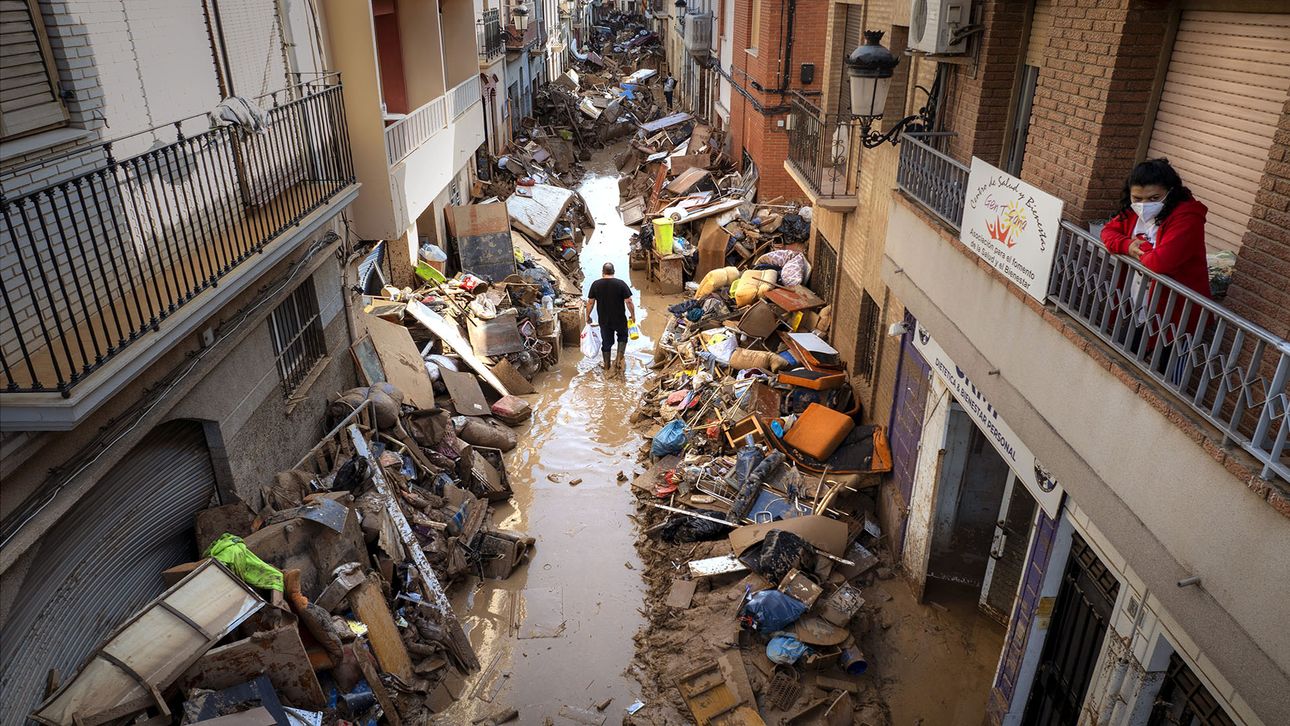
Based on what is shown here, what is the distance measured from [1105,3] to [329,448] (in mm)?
8464

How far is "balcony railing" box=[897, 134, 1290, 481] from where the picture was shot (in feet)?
11.3

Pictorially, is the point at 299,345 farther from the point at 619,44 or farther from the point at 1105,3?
the point at 619,44

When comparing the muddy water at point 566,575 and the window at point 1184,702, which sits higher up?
the window at point 1184,702

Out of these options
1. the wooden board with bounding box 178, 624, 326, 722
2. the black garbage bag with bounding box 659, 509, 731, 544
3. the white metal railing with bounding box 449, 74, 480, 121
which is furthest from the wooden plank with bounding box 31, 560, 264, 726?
the white metal railing with bounding box 449, 74, 480, 121

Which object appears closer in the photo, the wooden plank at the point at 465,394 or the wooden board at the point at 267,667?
the wooden board at the point at 267,667

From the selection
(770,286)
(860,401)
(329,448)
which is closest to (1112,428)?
(860,401)

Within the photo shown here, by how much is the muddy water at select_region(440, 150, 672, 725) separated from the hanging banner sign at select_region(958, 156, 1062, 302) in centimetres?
506

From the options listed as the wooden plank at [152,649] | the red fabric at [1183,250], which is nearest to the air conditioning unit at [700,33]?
the red fabric at [1183,250]

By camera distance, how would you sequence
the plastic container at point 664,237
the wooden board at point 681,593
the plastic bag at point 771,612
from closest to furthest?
the plastic bag at point 771,612
the wooden board at point 681,593
the plastic container at point 664,237

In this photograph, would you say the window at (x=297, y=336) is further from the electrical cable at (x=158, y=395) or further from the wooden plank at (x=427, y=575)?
the wooden plank at (x=427, y=575)

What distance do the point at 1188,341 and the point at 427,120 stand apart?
1208 centimetres

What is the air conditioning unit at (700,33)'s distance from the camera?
25812mm

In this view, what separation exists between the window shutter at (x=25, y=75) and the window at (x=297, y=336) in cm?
315

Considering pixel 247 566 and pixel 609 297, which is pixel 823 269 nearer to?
pixel 609 297
